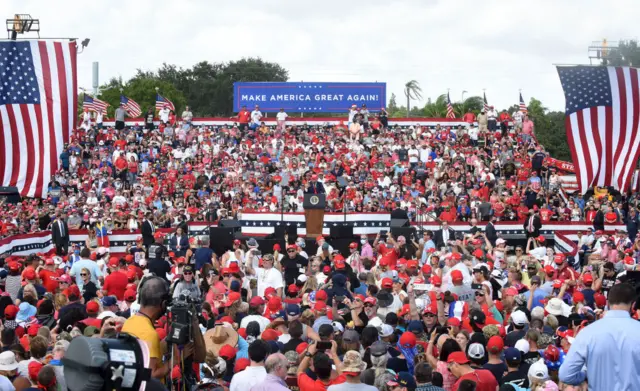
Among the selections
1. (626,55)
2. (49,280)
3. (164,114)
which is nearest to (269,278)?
(49,280)

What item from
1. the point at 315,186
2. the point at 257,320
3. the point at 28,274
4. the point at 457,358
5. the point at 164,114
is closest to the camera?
the point at 457,358

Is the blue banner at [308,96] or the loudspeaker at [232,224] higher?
the blue banner at [308,96]

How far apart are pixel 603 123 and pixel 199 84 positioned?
7137 cm

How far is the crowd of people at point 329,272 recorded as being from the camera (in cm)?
771

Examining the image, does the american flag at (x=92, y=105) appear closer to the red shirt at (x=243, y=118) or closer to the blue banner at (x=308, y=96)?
the red shirt at (x=243, y=118)

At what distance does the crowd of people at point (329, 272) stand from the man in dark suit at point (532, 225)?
11 centimetres

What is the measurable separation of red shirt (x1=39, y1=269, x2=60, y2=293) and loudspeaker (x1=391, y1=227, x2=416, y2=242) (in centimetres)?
1005

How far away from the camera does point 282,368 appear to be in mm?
7680

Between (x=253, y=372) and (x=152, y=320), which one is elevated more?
(x=152, y=320)

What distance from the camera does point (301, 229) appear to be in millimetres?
25266

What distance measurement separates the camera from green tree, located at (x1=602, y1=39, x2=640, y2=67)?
60156mm

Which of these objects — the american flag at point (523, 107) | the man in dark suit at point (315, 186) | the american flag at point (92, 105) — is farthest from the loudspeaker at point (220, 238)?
the american flag at point (523, 107)

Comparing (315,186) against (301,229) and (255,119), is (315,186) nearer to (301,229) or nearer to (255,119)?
(301,229)

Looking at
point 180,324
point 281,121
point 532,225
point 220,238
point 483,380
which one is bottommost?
point 483,380
